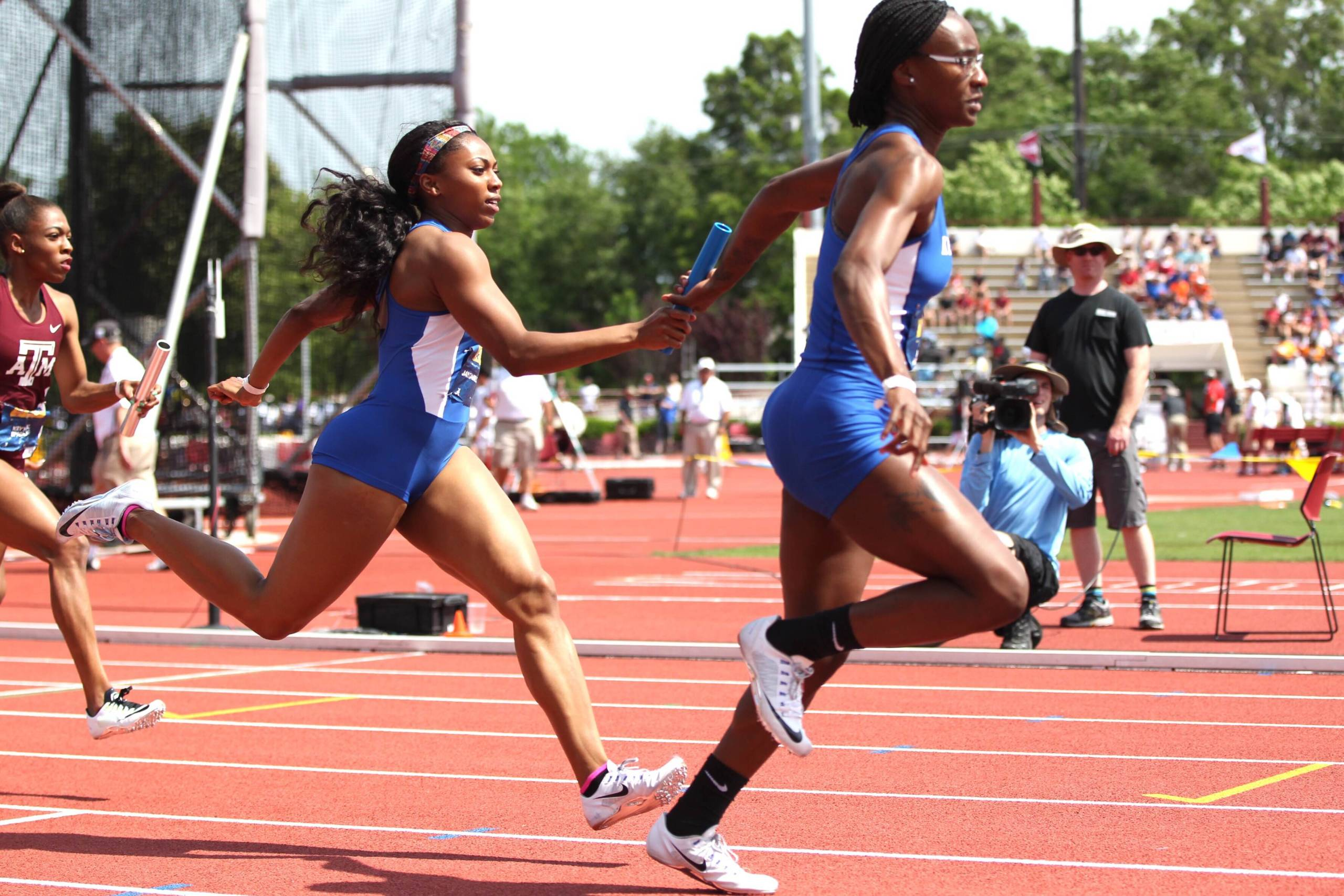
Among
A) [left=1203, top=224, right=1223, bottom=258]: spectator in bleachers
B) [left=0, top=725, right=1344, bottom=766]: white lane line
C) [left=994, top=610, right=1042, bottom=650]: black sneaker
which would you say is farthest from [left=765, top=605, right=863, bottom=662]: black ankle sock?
[left=1203, top=224, right=1223, bottom=258]: spectator in bleachers

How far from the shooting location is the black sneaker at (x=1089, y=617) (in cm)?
937

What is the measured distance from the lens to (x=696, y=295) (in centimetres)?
424

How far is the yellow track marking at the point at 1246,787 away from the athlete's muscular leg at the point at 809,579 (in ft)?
5.36

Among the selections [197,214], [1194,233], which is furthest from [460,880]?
[1194,233]

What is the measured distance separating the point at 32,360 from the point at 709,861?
3.37 m

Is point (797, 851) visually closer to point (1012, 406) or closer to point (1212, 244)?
point (1012, 406)

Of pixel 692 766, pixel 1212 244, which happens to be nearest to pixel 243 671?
Result: pixel 692 766

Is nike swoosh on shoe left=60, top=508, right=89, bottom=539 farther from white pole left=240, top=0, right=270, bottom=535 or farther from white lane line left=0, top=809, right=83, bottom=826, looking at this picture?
white pole left=240, top=0, right=270, bottom=535

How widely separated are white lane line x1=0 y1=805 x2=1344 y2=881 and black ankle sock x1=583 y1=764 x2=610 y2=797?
0.43 meters

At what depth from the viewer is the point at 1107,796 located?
506 cm

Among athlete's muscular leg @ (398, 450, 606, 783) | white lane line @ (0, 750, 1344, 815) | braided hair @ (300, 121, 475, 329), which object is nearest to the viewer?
athlete's muscular leg @ (398, 450, 606, 783)

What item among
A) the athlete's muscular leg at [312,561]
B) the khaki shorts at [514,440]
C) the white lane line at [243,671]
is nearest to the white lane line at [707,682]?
the white lane line at [243,671]

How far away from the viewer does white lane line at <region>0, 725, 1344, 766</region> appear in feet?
18.5

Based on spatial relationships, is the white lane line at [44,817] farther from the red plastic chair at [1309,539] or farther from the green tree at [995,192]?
the green tree at [995,192]
